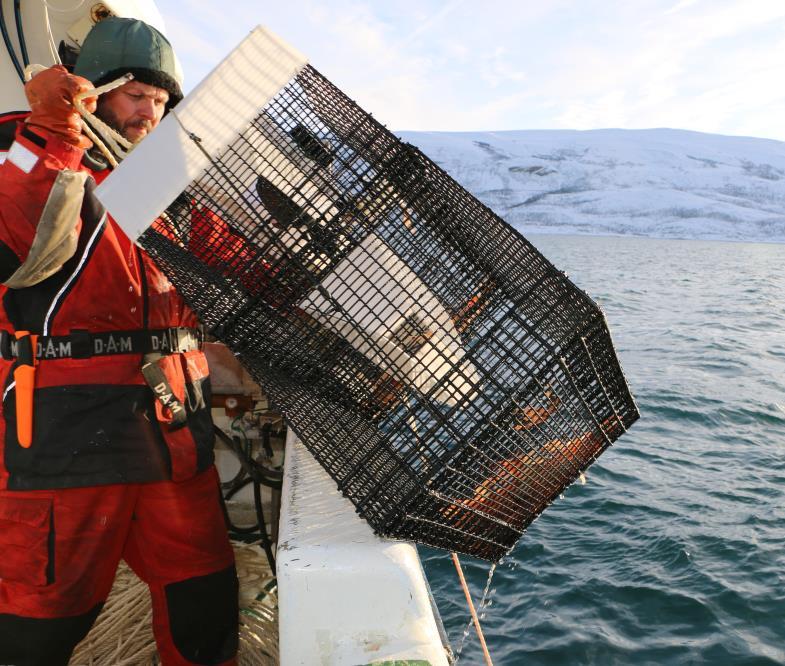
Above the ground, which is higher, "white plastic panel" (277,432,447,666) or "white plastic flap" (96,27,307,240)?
"white plastic flap" (96,27,307,240)

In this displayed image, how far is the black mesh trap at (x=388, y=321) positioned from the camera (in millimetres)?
1643

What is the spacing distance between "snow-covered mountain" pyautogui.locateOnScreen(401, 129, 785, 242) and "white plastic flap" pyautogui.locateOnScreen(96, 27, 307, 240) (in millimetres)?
82837

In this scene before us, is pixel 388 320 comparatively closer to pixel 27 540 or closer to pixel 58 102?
pixel 58 102

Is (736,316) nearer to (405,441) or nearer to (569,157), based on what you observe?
(405,441)

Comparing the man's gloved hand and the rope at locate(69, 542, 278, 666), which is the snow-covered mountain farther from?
the man's gloved hand

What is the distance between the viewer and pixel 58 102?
72.7 inches

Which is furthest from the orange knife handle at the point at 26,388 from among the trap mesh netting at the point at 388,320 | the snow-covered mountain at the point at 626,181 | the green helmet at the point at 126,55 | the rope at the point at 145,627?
the snow-covered mountain at the point at 626,181

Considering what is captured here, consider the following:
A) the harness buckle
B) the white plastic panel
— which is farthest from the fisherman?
the white plastic panel

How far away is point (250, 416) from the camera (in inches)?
121

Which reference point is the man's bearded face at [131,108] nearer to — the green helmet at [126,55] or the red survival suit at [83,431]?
the green helmet at [126,55]

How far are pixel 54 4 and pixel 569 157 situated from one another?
13353 centimetres

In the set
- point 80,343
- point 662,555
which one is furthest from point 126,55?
point 662,555

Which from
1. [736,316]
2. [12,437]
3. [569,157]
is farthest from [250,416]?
[569,157]

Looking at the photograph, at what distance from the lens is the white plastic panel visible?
4.94 feet
